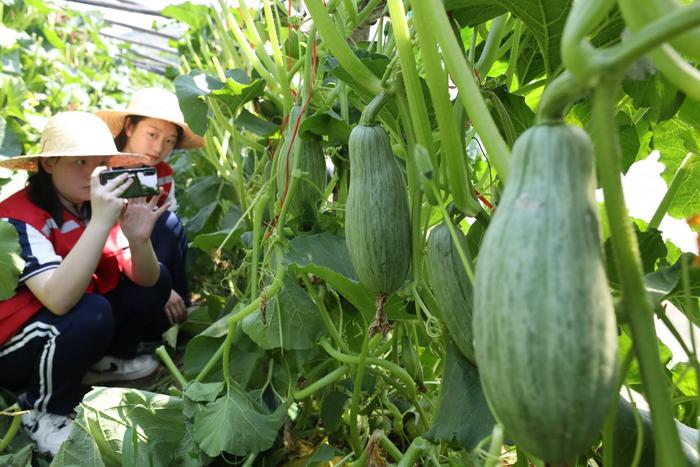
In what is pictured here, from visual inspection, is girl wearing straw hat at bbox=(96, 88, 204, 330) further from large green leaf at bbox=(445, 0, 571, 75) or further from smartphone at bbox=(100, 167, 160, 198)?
large green leaf at bbox=(445, 0, 571, 75)

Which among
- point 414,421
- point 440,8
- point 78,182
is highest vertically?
point 440,8

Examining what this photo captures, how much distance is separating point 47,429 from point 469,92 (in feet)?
4.60

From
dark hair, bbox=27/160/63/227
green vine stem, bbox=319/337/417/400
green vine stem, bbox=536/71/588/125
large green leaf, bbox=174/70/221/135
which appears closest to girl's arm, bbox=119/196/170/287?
dark hair, bbox=27/160/63/227

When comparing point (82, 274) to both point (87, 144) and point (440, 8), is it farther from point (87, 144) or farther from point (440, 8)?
point (440, 8)

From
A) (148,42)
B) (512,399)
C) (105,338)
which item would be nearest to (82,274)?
(105,338)

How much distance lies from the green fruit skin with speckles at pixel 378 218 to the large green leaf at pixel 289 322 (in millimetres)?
411

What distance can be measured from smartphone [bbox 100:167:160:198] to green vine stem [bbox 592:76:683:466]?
157cm

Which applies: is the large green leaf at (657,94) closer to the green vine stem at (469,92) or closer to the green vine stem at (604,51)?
the green vine stem at (469,92)

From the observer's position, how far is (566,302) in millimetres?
409

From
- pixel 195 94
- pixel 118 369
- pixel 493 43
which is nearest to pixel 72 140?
pixel 195 94

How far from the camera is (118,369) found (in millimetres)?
2109

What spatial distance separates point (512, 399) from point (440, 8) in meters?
0.38

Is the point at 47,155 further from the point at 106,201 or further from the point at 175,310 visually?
the point at 175,310

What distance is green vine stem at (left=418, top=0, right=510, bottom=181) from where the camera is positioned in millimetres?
595
